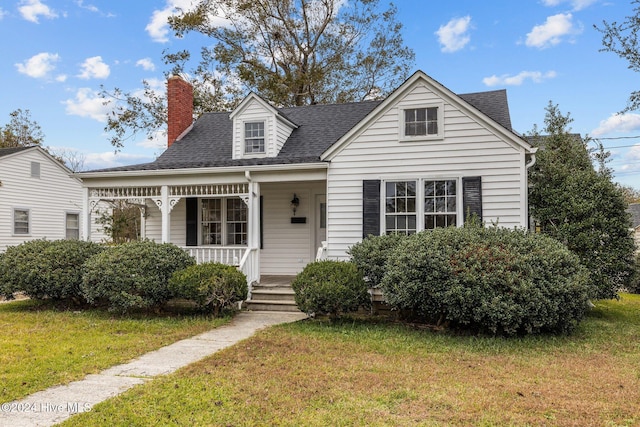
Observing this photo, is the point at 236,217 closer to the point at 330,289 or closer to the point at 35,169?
the point at 330,289

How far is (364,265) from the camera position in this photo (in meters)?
9.03

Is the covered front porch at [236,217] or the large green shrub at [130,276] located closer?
the large green shrub at [130,276]

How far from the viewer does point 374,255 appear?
8.98 metres

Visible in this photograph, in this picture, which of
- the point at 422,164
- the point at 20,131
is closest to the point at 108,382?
the point at 422,164

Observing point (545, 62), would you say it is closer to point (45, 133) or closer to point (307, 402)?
point (307, 402)

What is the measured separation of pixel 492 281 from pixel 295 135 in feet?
27.5

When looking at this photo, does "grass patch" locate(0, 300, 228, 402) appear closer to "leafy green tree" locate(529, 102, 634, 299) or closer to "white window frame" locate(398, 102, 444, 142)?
"white window frame" locate(398, 102, 444, 142)

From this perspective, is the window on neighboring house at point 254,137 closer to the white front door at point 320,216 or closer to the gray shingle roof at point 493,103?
the white front door at point 320,216

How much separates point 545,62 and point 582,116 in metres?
4.13

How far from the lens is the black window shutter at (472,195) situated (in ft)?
31.7

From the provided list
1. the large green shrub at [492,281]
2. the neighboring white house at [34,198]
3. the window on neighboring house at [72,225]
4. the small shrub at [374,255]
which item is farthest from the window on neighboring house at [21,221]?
the large green shrub at [492,281]

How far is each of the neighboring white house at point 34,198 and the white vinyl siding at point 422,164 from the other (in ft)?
43.0

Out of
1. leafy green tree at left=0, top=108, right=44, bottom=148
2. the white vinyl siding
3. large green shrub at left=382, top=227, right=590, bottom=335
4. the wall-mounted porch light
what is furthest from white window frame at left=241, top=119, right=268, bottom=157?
leafy green tree at left=0, top=108, right=44, bottom=148

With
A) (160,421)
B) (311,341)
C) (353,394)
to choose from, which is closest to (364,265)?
(311,341)
